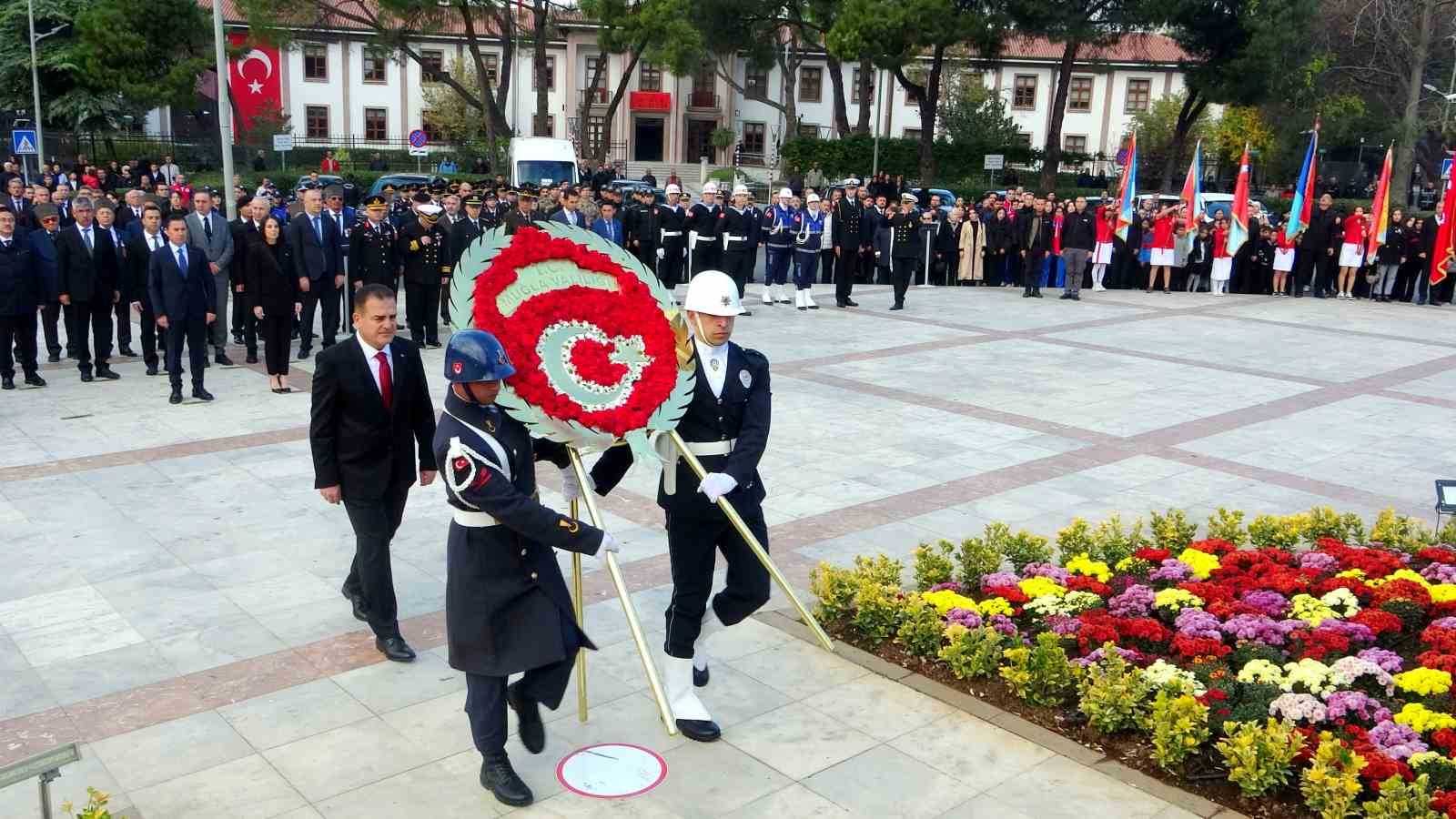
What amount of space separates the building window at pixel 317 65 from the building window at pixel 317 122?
52.3 inches

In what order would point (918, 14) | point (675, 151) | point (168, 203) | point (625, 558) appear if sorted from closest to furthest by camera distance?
point (625, 558), point (168, 203), point (918, 14), point (675, 151)

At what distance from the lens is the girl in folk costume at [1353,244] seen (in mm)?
21688

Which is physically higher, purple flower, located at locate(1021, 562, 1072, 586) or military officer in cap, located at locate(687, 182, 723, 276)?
military officer in cap, located at locate(687, 182, 723, 276)

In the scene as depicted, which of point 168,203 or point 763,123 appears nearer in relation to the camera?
point 168,203

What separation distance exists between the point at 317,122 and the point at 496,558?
2324 inches

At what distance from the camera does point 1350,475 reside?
10062 millimetres

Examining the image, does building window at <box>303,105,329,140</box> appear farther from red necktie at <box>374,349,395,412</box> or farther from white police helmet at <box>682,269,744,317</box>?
white police helmet at <box>682,269,744,317</box>

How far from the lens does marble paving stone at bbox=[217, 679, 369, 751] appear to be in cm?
530

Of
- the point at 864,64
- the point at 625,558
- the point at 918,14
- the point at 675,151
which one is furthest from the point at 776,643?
the point at 675,151

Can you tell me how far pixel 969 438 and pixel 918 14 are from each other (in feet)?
82.8

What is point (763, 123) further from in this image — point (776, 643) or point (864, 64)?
point (776, 643)

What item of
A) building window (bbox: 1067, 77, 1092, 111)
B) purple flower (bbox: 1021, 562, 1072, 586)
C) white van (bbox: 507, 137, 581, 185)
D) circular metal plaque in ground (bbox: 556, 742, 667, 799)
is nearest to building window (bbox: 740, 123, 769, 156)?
building window (bbox: 1067, 77, 1092, 111)

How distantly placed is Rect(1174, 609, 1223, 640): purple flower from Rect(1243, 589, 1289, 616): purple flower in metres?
0.30

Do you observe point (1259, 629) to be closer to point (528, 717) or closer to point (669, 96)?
point (528, 717)
